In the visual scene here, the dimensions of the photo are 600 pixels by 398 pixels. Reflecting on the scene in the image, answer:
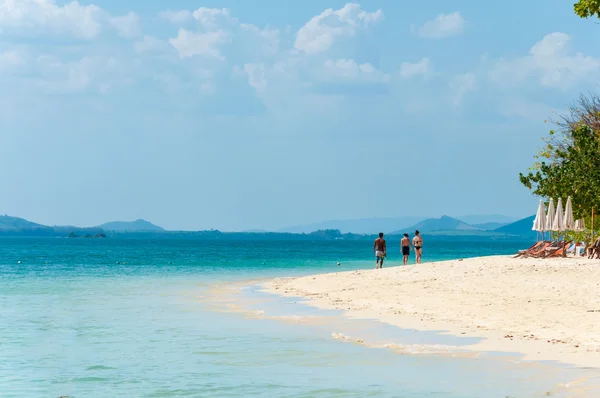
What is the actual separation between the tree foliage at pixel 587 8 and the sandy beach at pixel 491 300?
21.0 feet

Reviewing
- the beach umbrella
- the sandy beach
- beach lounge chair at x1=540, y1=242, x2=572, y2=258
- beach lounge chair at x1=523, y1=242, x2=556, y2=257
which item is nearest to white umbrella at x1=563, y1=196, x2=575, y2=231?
beach lounge chair at x1=540, y1=242, x2=572, y2=258

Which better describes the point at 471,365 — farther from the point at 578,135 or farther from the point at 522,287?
the point at 578,135

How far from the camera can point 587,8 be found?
17.5m

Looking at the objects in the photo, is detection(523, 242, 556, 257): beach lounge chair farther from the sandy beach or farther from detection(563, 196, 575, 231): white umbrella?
the sandy beach

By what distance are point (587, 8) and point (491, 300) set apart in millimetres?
7413

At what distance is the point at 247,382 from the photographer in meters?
11.6

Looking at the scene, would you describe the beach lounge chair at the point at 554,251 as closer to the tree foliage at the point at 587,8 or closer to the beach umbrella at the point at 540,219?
the beach umbrella at the point at 540,219

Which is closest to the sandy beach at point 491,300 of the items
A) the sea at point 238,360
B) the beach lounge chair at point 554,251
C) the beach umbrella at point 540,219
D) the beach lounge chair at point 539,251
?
the sea at point 238,360

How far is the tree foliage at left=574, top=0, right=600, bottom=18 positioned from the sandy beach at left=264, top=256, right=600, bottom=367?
6.40 metres

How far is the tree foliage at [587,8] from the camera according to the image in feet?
56.6

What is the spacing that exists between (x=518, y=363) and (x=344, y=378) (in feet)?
8.58

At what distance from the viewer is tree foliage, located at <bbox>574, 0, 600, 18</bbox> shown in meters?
17.2

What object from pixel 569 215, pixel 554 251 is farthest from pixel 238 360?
pixel 569 215

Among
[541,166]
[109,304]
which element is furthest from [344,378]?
[541,166]
